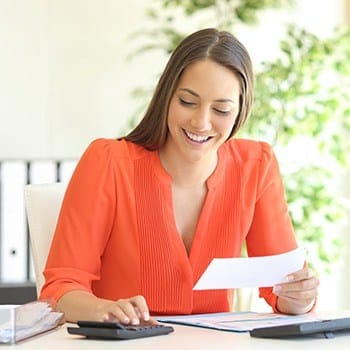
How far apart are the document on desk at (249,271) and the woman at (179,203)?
0.10 metres

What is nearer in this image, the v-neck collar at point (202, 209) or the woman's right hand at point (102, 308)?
the woman's right hand at point (102, 308)

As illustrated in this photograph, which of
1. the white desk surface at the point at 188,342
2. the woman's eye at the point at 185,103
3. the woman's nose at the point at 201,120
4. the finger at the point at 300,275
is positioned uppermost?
the woman's eye at the point at 185,103

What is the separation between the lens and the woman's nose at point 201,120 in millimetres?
2182

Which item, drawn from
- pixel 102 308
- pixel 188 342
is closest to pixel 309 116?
pixel 102 308

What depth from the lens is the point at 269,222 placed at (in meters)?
2.38

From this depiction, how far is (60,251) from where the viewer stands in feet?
7.07

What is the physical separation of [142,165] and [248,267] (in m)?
0.53

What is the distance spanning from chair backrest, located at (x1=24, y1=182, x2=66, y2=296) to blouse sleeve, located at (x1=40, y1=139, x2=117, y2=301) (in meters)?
0.08

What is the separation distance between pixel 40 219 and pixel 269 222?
0.54m

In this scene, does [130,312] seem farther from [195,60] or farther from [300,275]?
[195,60]


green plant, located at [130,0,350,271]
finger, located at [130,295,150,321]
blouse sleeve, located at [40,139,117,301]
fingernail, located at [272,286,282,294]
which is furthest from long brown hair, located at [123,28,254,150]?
green plant, located at [130,0,350,271]

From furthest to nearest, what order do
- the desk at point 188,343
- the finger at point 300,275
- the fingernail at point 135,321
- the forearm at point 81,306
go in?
the finger at point 300,275
the forearm at point 81,306
the fingernail at point 135,321
the desk at point 188,343

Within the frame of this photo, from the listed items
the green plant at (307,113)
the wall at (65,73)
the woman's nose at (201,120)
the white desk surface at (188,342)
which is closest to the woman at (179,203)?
the woman's nose at (201,120)

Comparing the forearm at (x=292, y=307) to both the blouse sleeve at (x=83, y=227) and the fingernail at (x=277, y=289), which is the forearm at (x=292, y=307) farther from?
the blouse sleeve at (x=83, y=227)
